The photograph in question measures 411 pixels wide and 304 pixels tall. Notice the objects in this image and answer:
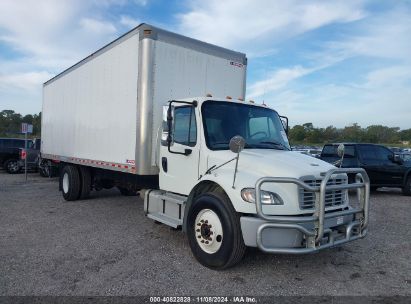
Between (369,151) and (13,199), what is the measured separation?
11.6 meters

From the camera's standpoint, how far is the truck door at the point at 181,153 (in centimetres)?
588

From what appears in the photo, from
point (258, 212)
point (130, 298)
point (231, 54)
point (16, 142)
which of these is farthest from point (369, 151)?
point (16, 142)

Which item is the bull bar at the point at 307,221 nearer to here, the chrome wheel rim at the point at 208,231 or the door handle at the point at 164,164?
the chrome wheel rim at the point at 208,231

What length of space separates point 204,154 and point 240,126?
0.78 meters

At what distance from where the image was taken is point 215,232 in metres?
4.98

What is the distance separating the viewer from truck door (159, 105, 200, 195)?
5.88 meters

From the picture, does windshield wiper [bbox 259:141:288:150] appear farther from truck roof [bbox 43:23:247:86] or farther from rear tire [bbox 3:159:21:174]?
rear tire [bbox 3:159:21:174]

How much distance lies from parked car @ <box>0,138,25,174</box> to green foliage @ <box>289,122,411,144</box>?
157ft

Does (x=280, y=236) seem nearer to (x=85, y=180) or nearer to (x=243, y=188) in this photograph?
(x=243, y=188)

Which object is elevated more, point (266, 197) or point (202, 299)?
point (266, 197)

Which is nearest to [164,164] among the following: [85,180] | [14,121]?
[85,180]

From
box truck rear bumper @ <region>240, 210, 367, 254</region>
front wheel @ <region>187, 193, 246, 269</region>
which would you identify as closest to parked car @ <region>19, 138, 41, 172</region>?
front wheel @ <region>187, 193, 246, 269</region>

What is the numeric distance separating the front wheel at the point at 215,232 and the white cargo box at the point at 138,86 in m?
1.83

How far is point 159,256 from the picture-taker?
5.66 metres
